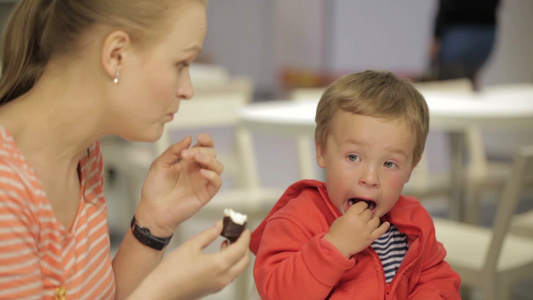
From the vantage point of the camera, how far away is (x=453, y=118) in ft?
7.89

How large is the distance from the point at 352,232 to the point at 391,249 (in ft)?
0.56

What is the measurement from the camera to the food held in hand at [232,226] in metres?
0.99

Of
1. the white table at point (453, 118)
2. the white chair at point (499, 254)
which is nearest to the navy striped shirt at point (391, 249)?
the white chair at point (499, 254)

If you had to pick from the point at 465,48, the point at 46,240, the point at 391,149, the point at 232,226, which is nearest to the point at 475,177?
the point at 465,48

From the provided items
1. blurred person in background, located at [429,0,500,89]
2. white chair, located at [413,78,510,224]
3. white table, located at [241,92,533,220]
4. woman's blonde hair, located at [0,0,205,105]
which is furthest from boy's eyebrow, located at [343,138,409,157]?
blurred person in background, located at [429,0,500,89]

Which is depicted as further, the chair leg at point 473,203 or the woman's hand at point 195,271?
the chair leg at point 473,203

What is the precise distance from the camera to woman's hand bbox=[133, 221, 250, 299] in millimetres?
971

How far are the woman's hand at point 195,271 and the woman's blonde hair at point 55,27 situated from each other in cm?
31

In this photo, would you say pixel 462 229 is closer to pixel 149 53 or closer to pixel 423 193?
pixel 423 193

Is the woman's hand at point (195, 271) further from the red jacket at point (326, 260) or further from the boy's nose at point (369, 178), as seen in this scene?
the boy's nose at point (369, 178)

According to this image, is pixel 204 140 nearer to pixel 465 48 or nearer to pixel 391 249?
pixel 391 249

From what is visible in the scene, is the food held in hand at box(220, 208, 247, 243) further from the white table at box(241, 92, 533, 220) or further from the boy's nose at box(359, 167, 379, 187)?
the white table at box(241, 92, 533, 220)

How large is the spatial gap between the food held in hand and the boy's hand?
14 centimetres

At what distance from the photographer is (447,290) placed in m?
1.16
